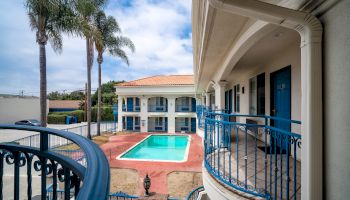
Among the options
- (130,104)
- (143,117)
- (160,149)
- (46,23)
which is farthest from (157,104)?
(46,23)

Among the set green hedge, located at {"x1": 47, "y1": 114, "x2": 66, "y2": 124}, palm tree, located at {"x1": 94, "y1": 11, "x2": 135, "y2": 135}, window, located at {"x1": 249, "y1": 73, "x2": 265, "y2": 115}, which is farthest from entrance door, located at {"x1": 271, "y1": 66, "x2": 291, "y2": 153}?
green hedge, located at {"x1": 47, "y1": 114, "x2": 66, "y2": 124}

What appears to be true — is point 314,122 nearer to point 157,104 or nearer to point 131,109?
point 157,104

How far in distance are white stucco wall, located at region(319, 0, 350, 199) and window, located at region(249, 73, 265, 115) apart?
20.3ft

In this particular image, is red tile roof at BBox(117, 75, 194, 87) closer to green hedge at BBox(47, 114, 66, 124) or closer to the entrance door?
green hedge at BBox(47, 114, 66, 124)

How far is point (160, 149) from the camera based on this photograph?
16.5m

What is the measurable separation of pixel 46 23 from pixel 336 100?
1346 centimetres

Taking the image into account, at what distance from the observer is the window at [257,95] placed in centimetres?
756

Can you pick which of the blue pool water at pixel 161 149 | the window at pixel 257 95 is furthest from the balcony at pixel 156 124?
the window at pixel 257 95

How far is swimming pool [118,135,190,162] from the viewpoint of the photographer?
13.3m

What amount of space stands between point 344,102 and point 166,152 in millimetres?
14666

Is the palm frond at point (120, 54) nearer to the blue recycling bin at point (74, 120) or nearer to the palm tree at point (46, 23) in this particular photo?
the palm tree at point (46, 23)

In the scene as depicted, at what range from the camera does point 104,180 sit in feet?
3.00

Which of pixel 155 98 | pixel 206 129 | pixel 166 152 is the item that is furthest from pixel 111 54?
pixel 206 129

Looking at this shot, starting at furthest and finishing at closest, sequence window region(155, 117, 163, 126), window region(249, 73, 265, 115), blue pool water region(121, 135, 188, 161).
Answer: window region(155, 117, 163, 126) → blue pool water region(121, 135, 188, 161) → window region(249, 73, 265, 115)
